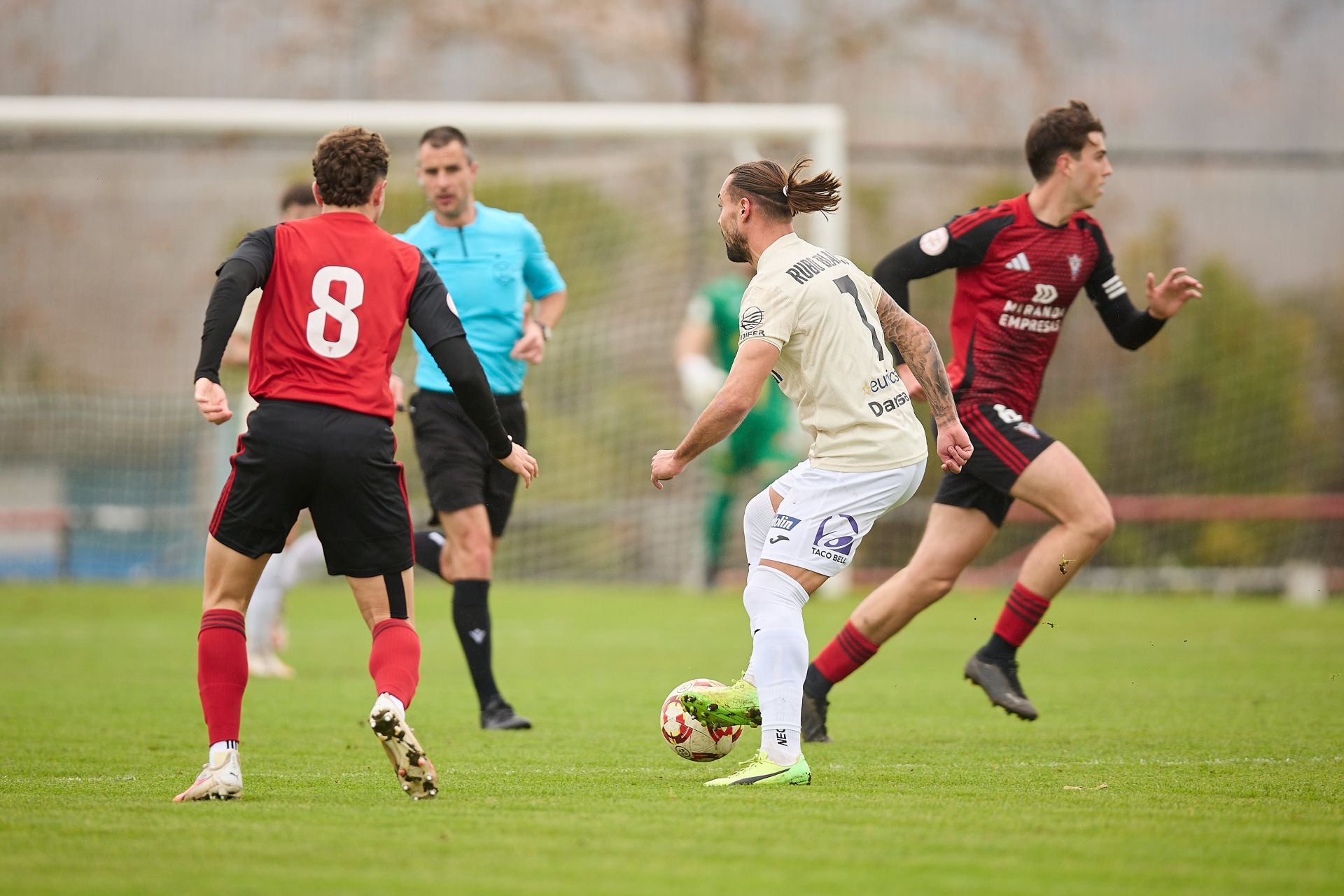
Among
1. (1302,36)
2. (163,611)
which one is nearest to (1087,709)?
(163,611)

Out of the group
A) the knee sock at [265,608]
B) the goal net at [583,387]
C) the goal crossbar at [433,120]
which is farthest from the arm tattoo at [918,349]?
the goal net at [583,387]

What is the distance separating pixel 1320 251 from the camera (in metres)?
17.7

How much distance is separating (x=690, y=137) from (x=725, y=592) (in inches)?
169

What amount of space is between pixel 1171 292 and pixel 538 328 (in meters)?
2.67

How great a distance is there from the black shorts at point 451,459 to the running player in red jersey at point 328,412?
78.6 inches

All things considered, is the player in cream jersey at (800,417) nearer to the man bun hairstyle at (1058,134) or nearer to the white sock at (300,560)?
the man bun hairstyle at (1058,134)

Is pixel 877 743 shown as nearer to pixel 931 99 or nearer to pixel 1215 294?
pixel 1215 294

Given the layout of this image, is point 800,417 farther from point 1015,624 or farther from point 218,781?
point 218,781

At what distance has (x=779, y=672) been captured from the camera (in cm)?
471

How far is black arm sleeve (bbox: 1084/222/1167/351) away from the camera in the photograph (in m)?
6.45

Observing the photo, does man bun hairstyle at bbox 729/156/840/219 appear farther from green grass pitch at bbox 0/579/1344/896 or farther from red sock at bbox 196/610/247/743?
red sock at bbox 196/610/247/743

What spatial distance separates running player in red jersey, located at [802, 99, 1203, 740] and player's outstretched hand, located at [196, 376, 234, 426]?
259 cm

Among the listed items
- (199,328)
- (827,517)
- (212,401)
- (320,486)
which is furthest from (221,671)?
(199,328)

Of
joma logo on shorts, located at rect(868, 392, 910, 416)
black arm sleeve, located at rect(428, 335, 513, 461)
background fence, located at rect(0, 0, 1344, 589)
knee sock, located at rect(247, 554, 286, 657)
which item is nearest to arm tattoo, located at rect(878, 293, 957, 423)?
joma logo on shorts, located at rect(868, 392, 910, 416)
